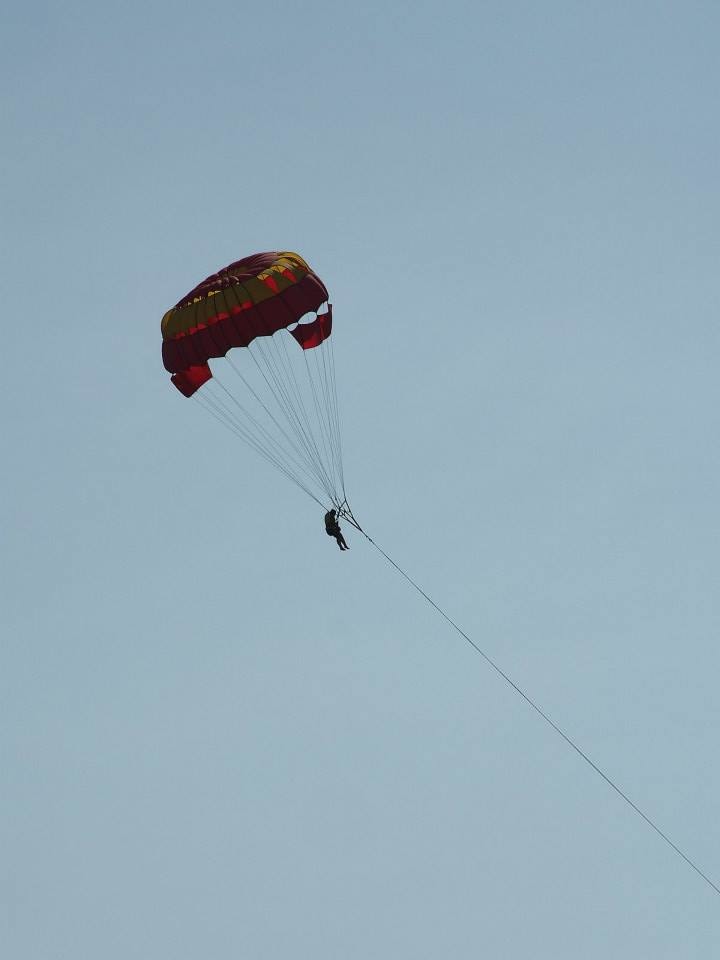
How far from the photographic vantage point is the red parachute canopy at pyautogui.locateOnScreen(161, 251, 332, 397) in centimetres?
3005

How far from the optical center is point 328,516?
96.0 feet

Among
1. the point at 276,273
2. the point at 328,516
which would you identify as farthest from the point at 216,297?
the point at 328,516

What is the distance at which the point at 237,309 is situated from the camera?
30.0m

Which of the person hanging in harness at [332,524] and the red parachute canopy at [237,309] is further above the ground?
the red parachute canopy at [237,309]

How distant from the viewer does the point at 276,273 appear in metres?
30.3

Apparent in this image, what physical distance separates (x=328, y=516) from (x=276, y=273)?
595cm

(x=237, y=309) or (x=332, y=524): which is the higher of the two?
(x=237, y=309)

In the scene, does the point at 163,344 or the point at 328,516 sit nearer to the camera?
the point at 328,516

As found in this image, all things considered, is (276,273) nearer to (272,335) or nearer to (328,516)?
(272,335)

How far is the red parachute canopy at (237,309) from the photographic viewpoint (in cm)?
3005

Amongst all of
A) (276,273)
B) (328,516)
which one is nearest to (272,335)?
Result: (276,273)

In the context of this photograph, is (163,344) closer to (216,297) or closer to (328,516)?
(216,297)

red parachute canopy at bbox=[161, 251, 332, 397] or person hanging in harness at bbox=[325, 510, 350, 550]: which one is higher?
red parachute canopy at bbox=[161, 251, 332, 397]

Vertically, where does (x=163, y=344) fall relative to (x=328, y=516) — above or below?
above
